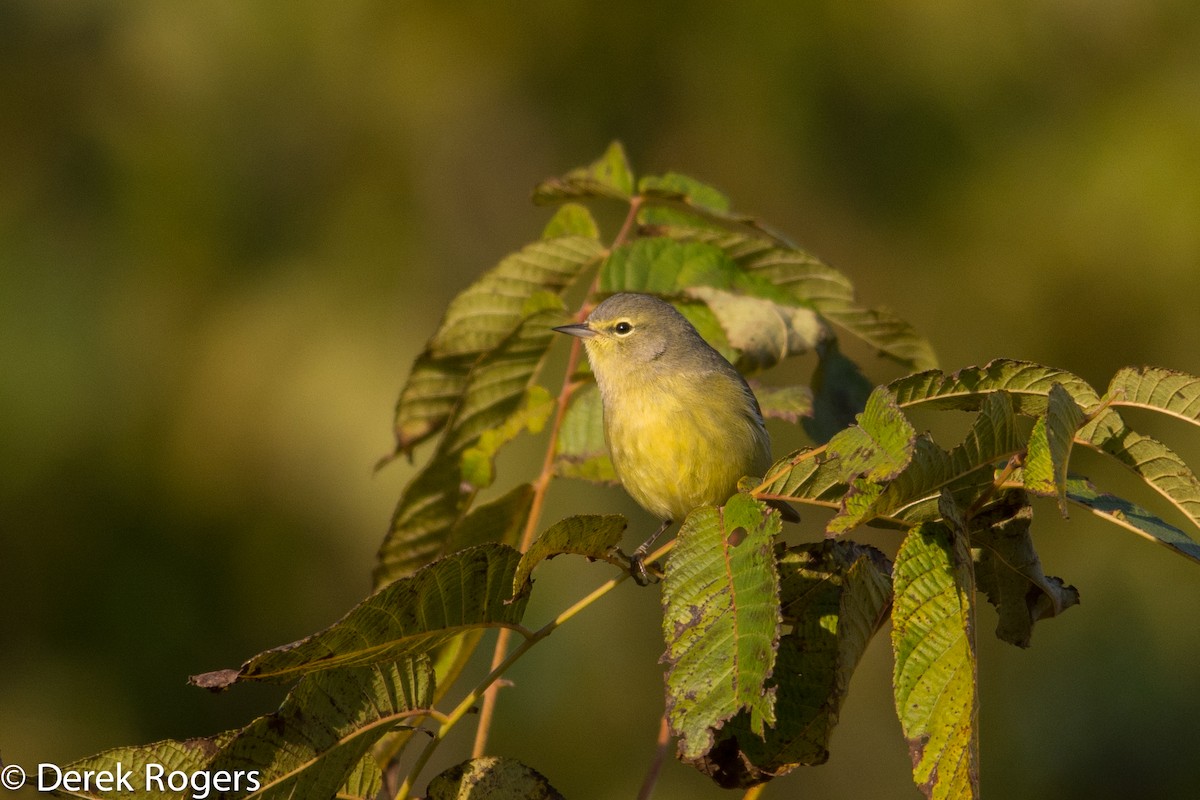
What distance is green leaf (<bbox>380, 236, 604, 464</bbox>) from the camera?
307cm

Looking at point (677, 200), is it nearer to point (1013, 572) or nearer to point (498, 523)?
point (498, 523)

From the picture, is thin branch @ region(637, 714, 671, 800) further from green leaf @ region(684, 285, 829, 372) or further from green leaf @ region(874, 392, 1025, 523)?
green leaf @ region(684, 285, 829, 372)

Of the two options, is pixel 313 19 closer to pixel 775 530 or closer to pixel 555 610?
pixel 555 610

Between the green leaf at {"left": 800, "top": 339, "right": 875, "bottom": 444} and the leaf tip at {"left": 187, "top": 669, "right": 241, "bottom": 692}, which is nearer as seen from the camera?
the leaf tip at {"left": 187, "top": 669, "right": 241, "bottom": 692}

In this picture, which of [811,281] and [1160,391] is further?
[811,281]

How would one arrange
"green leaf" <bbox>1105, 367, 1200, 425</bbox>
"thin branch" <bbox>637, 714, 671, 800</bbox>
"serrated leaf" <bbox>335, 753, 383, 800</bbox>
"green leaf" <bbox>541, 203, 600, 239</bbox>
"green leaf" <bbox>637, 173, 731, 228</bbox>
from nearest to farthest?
1. "green leaf" <bbox>1105, 367, 1200, 425</bbox>
2. "serrated leaf" <bbox>335, 753, 383, 800</bbox>
3. "thin branch" <bbox>637, 714, 671, 800</bbox>
4. "green leaf" <bbox>637, 173, 731, 228</bbox>
5. "green leaf" <bbox>541, 203, 600, 239</bbox>

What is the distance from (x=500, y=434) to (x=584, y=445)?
239 mm

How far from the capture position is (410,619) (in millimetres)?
1913

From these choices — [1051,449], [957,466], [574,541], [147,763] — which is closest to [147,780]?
[147,763]

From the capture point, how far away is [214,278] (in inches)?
329

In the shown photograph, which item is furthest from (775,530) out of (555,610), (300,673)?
(555,610)

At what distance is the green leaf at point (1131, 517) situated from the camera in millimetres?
1883

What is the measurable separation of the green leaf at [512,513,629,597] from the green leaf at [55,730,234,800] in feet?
1.77

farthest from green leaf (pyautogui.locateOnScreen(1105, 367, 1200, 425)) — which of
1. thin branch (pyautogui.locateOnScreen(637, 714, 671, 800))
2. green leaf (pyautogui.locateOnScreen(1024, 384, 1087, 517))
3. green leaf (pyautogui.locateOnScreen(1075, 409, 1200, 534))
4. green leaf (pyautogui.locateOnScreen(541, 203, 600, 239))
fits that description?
green leaf (pyautogui.locateOnScreen(541, 203, 600, 239))
